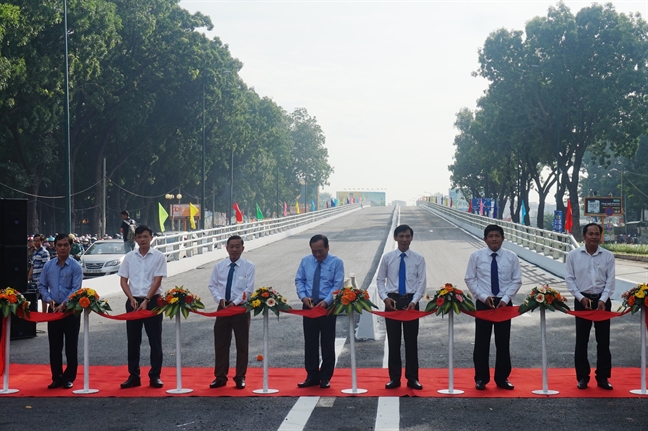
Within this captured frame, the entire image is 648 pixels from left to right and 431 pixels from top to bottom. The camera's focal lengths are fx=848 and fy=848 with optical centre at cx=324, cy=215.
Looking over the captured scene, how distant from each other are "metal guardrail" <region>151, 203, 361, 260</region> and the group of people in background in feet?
47.3

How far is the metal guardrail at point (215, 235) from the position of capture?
2855cm

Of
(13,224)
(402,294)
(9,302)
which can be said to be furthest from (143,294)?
(13,224)

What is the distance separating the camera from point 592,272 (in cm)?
977

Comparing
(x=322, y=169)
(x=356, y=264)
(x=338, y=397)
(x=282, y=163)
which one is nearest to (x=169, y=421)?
(x=338, y=397)

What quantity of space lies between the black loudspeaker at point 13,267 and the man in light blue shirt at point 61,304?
3.48 metres

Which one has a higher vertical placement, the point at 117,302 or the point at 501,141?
the point at 501,141

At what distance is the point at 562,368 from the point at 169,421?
5.45 meters

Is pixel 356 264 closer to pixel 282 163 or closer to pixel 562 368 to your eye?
pixel 562 368

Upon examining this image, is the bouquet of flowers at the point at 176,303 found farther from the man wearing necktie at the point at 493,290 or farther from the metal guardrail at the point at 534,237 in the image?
the metal guardrail at the point at 534,237

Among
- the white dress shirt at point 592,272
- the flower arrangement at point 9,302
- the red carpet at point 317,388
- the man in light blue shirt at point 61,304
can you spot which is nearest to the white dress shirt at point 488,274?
the white dress shirt at point 592,272

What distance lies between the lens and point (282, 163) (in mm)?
113125

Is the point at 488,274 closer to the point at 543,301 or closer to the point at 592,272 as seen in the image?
the point at 543,301

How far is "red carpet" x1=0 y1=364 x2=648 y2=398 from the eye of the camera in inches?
371

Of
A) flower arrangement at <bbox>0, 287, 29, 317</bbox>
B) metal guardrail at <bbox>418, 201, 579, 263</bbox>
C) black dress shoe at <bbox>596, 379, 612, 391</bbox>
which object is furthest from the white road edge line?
metal guardrail at <bbox>418, 201, 579, 263</bbox>
